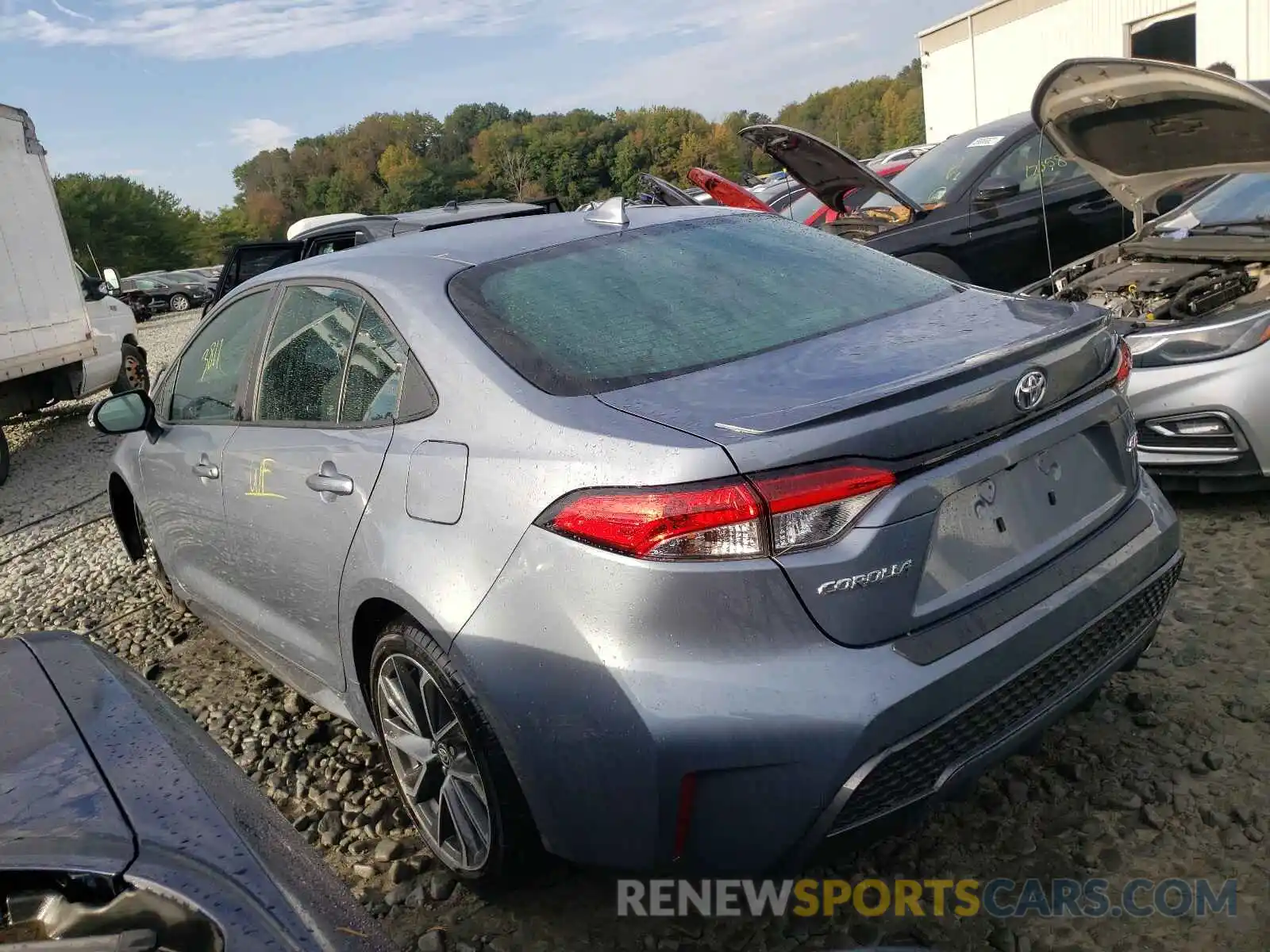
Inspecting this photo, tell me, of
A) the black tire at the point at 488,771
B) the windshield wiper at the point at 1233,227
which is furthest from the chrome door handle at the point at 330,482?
the windshield wiper at the point at 1233,227

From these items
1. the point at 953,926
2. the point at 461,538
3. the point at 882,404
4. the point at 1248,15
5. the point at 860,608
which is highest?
the point at 1248,15

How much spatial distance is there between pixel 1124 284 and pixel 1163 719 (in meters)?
2.86

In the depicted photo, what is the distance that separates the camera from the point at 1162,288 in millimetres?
4824

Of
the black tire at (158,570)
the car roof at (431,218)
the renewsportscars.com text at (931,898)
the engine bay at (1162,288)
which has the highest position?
the car roof at (431,218)

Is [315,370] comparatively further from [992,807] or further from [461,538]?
[992,807]

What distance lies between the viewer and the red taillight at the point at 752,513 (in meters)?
1.83

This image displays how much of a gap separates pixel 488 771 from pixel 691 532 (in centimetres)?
76

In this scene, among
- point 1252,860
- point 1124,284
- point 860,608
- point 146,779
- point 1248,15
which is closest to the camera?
point 146,779

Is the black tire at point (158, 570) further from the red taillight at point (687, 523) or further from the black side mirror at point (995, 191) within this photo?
the black side mirror at point (995, 191)

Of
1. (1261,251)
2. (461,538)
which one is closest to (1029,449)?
(461,538)

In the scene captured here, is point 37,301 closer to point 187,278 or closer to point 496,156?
point 187,278

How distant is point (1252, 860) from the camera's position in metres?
2.29

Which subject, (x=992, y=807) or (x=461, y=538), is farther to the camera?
(x=992, y=807)

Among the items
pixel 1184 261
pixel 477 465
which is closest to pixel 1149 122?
pixel 1184 261
